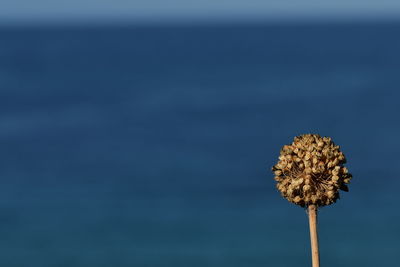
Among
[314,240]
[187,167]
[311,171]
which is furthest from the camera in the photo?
[187,167]

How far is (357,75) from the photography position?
161125 millimetres

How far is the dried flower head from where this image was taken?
1836 cm

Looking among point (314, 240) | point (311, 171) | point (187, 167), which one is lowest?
point (314, 240)

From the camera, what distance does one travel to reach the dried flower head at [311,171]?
1836 centimetres

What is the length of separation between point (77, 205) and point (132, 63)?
108m

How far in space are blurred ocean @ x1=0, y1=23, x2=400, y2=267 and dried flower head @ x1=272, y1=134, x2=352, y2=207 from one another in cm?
5448

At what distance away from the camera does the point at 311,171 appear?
728 inches

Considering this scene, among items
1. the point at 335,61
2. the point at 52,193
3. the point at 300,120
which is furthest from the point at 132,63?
the point at 52,193

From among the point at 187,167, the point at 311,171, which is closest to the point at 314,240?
the point at 311,171

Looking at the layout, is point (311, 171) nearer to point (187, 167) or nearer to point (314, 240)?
point (314, 240)

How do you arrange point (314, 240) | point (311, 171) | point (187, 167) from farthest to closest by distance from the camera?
1. point (187, 167)
2. point (314, 240)
3. point (311, 171)

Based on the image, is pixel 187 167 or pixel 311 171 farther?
pixel 187 167

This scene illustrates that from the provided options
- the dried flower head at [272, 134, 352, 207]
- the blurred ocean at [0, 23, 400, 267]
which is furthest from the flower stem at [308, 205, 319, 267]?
the blurred ocean at [0, 23, 400, 267]

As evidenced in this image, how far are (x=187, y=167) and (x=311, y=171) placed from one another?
275 ft
